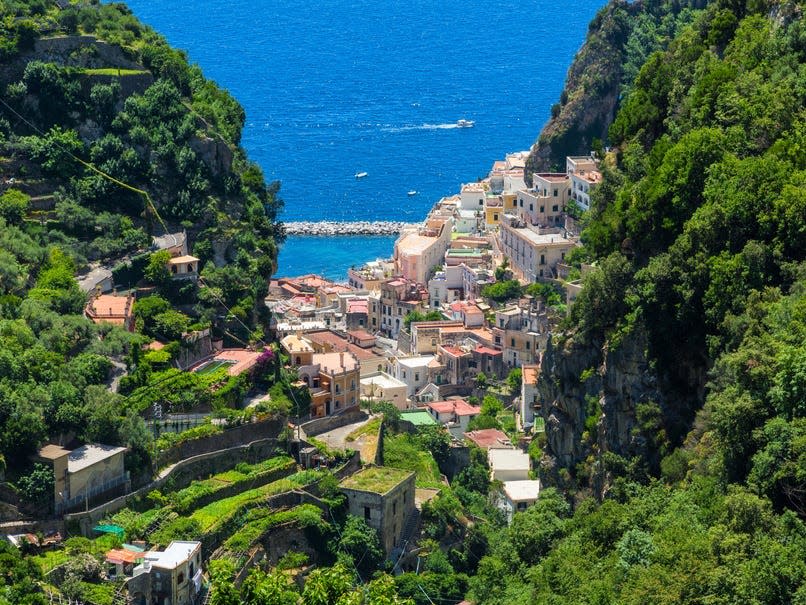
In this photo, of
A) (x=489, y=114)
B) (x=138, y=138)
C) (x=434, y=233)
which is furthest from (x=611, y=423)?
(x=489, y=114)

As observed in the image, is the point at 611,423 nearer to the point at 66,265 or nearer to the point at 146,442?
the point at 146,442

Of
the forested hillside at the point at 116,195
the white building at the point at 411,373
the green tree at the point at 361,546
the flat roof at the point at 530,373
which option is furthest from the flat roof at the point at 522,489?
the white building at the point at 411,373

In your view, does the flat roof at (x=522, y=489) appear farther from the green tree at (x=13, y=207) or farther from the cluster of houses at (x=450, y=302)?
the green tree at (x=13, y=207)

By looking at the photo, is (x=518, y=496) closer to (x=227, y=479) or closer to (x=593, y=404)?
(x=593, y=404)

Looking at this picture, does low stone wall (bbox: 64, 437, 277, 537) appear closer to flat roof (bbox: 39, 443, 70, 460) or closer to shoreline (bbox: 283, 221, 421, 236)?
flat roof (bbox: 39, 443, 70, 460)

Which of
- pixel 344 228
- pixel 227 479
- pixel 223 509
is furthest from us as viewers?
pixel 344 228

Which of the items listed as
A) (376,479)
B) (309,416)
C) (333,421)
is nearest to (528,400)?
(333,421)

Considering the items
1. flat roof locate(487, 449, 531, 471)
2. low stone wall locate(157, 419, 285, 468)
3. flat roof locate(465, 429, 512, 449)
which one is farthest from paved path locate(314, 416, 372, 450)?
flat roof locate(465, 429, 512, 449)
